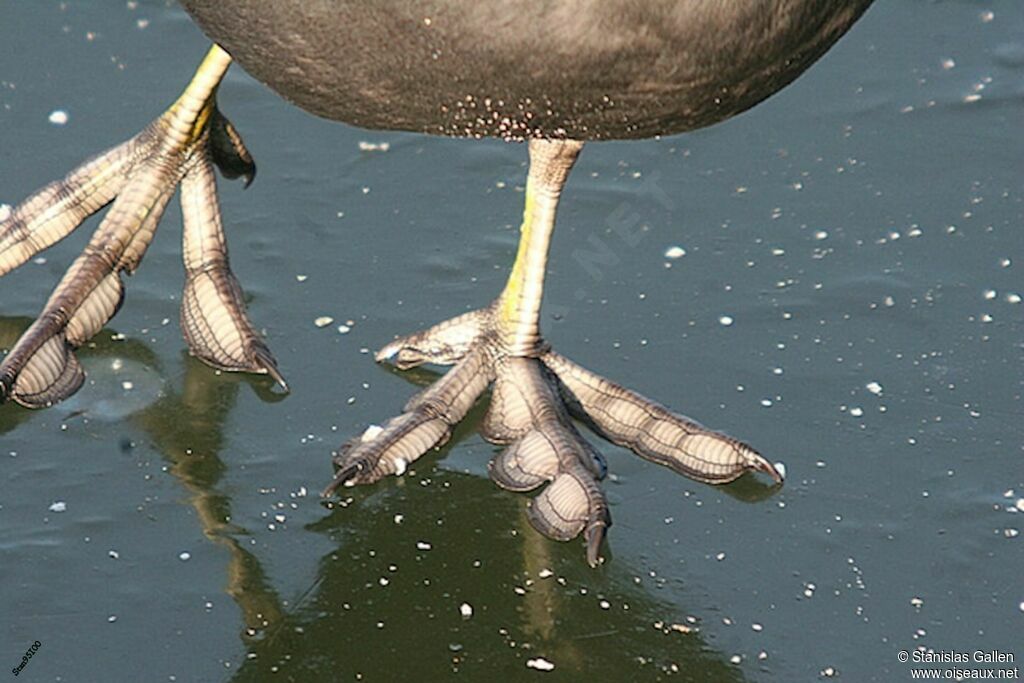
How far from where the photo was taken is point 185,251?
152 inches

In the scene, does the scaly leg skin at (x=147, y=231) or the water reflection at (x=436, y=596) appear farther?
the scaly leg skin at (x=147, y=231)

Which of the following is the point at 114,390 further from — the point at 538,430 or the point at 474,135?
the point at 474,135

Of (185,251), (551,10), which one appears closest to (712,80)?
(551,10)

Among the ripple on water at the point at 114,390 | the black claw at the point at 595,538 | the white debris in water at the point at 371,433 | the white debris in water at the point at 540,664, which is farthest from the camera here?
the ripple on water at the point at 114,390

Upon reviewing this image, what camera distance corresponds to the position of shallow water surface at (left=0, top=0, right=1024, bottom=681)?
3094 millimetres

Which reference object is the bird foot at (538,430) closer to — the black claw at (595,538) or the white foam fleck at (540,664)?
the black claw at (595,538)

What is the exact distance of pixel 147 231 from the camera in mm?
3893

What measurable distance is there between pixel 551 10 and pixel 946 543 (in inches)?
53.5

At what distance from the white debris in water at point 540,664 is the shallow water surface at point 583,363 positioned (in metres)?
0.01

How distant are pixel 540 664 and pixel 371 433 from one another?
26.4 inches
